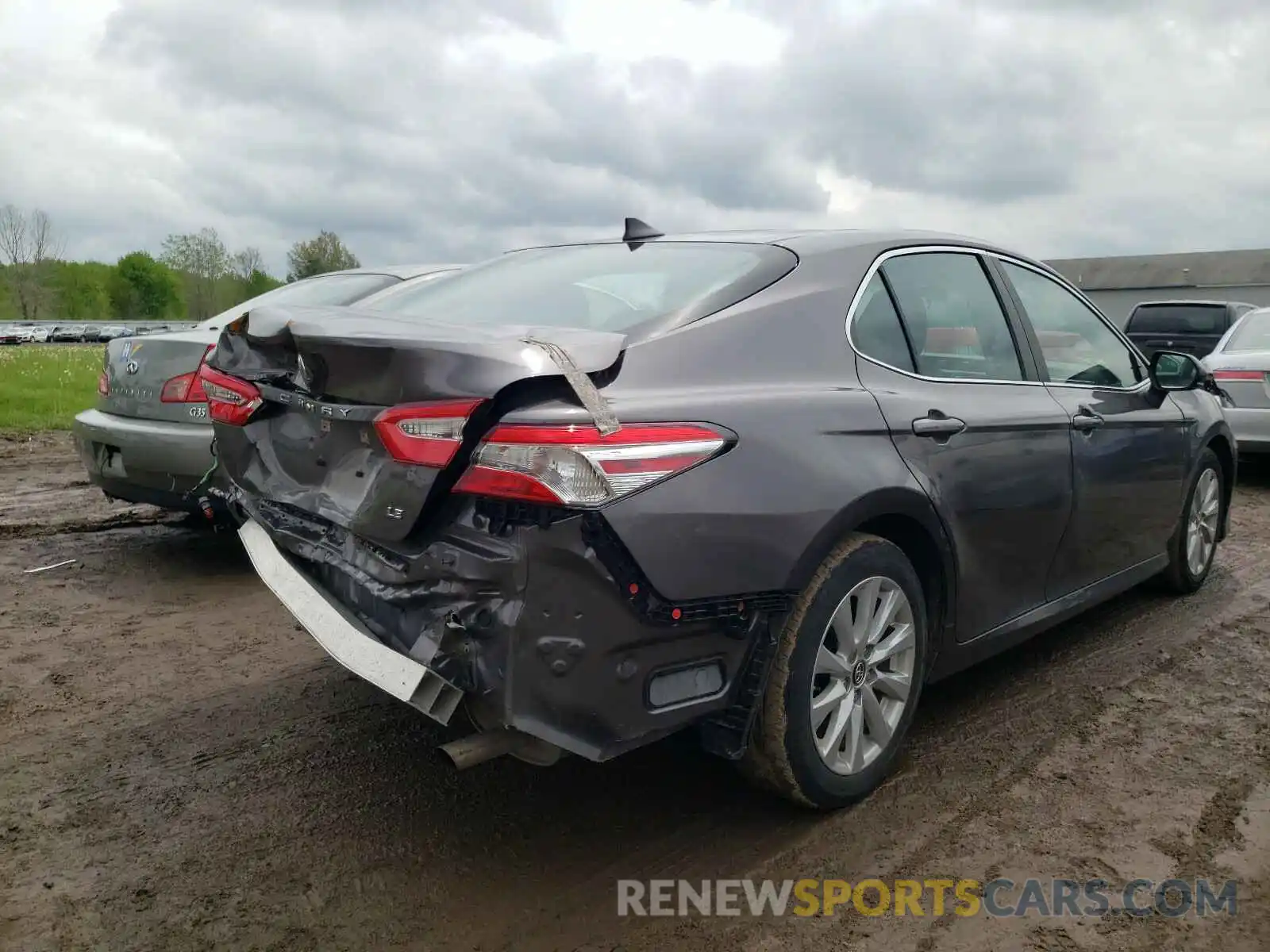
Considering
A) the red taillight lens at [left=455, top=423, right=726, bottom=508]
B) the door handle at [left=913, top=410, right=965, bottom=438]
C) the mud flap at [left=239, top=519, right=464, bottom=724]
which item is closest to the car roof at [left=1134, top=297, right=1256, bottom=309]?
the door handle at [left=913, top=410, right=965, bottom=438]

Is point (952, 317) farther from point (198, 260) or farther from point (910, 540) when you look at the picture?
point (198, 260)

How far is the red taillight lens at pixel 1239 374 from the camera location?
26.5 feet

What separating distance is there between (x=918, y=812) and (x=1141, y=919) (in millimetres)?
633

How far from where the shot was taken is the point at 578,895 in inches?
99.0

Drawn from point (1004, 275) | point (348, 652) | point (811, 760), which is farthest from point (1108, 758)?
point (348, 652)

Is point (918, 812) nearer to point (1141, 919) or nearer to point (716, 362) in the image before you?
point (1141, 919)

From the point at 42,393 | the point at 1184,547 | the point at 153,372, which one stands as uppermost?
the point at 153,372

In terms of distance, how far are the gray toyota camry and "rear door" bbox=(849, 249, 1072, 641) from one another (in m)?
0.01

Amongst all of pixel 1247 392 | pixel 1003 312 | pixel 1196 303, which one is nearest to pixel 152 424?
pixel 1003 312

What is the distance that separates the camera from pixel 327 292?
255 inches

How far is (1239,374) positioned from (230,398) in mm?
7991

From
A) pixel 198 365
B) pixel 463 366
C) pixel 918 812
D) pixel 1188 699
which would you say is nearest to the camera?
pixel 463 366

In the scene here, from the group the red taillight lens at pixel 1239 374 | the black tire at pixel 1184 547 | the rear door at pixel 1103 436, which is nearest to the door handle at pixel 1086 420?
the rear door at pixel 1103 436

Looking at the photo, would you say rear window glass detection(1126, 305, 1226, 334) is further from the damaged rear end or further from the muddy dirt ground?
the damaged rear end
